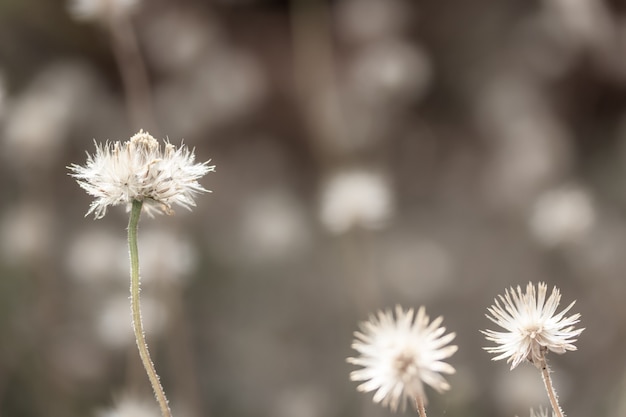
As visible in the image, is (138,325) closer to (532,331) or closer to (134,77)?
(532,331)

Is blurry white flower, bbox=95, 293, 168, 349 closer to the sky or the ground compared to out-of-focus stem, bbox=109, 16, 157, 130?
closer to the ground

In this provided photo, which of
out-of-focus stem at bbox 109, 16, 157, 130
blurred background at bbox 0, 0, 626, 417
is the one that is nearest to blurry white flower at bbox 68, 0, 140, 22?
blurred background at bbox 0, 0, 626, 417

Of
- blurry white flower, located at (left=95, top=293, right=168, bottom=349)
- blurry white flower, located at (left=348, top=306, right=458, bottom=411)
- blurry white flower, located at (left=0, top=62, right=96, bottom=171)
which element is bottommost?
blurry white flower, located at (left=348, top=306, right=458, bottom=411)

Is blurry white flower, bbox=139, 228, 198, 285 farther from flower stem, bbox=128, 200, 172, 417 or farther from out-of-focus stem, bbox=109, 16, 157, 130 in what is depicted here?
flower stem, bbox=128, 200, 172, 417

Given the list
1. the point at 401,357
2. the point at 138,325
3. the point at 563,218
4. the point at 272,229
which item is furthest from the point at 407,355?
the point at 272,229

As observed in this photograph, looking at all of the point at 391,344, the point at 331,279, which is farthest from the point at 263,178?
the point at 391,344

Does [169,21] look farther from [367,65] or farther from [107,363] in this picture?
[107,363]

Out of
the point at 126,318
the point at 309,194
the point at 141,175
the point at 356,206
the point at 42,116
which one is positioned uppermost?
the point at 309,194
